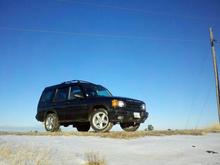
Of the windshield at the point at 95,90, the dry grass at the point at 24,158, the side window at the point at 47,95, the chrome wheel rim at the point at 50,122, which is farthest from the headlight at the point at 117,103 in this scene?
the dry grass at the point at 24,158

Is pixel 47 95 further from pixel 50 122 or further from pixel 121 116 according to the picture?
pixel 121 116

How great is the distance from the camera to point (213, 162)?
558 cm

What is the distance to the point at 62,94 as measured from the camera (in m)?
14.0

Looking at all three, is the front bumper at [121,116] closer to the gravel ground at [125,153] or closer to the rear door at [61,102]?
the rear door at [61,102]

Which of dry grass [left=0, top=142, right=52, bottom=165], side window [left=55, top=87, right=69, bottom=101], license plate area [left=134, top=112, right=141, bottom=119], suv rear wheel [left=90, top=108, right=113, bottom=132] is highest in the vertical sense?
side window [left=55, top=87, right=69, bottom=101]

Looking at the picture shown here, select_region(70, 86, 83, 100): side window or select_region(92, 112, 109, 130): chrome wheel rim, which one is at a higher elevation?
Answer: select_region(70, 86, 83, 100): side window

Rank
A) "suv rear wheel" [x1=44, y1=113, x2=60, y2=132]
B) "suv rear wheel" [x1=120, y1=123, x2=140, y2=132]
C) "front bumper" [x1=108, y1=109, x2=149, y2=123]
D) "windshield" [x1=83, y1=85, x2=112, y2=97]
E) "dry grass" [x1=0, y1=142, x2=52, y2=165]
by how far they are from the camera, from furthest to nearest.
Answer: "suv rear wheel" [x1=44, y1=113, x2=60, y2=132], "suv rear wheel" [x1=120, y1=123, x2=140, y2=132], "windshield" [x1=83, y1=85, x2=112, y2=97], "front bumper" [x1=108, y1=109, x2=149, y2=123], "dry grass" [x1=0, y1=142, x2=52, y2=165]

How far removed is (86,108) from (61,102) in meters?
1.67

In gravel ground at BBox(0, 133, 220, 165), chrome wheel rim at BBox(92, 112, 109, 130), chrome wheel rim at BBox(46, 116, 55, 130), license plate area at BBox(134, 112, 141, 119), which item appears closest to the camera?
gravel ground at BBox(0, 133, 220, 165)

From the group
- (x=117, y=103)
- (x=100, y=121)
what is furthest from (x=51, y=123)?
(x=117, y=103)

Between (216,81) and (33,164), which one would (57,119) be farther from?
(216,81)

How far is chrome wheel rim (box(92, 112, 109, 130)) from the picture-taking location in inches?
470

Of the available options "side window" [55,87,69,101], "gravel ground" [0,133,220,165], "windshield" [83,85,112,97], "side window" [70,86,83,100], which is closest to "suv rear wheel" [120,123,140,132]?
"windshield" [83,85,112,97]

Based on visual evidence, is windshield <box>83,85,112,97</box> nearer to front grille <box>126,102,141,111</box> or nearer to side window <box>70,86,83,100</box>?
side window <box>70,86,83,100</box>
